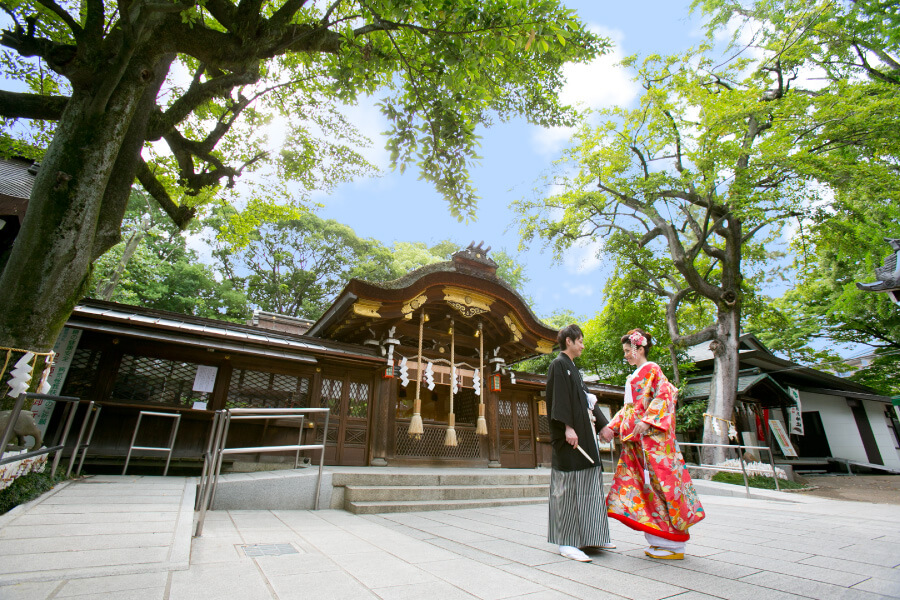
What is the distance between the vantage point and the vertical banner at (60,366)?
541 centimetres

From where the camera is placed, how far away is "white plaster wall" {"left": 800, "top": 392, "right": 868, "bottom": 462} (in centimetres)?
1512

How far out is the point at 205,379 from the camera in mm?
6684

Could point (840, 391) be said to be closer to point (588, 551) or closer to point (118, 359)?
point (588, 551)

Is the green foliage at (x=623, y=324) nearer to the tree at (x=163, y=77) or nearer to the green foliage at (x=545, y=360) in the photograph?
the green foliage at (x=545, y=360)

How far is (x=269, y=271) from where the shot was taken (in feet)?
66.1

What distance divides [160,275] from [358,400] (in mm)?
14411

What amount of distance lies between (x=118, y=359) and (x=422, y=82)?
617 cm

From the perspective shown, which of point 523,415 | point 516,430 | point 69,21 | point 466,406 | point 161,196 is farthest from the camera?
point 523,415

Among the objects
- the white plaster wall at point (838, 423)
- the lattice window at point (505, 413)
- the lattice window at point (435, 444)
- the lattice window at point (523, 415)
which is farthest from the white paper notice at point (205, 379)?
the white plaster wall at point (838, 423)

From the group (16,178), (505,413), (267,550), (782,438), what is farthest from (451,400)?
(782,438)

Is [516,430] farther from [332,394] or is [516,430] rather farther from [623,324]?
[623,324]

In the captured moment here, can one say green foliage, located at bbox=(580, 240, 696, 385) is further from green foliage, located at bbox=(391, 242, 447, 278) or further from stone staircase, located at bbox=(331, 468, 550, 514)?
stone staircase, located at bbox=(331, 468, 550, 514)

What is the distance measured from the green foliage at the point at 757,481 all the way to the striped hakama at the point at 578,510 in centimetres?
919

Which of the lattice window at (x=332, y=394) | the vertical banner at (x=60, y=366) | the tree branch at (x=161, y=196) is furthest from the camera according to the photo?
the lattice window at (x=332, y=394)
